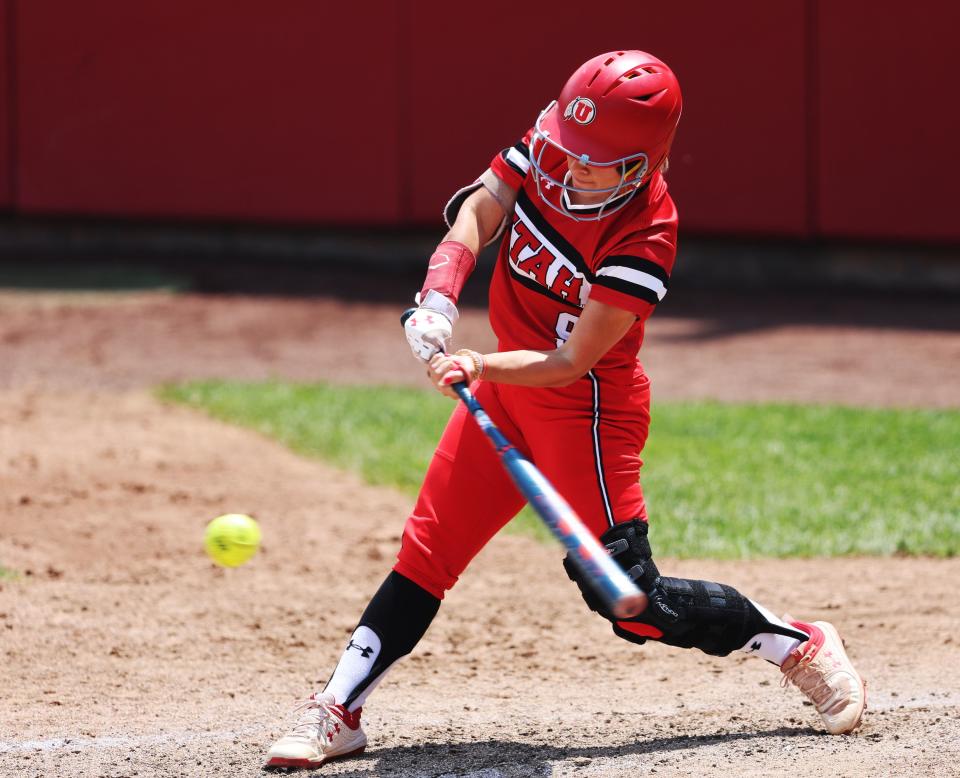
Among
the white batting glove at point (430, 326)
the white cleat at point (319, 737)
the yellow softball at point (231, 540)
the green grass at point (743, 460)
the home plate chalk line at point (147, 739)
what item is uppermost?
the white batting glove at point (430, 326)

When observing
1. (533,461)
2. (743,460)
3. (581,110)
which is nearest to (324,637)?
(533,461)

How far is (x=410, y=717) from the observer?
432 cm

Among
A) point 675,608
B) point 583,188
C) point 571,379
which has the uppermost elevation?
point 583,188

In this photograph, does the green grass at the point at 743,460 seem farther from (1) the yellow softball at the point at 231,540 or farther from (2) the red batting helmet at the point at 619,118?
(2) the red batting helmet at the point at 619,118

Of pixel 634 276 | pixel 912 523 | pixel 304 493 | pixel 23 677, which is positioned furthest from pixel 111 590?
pixel 912 523

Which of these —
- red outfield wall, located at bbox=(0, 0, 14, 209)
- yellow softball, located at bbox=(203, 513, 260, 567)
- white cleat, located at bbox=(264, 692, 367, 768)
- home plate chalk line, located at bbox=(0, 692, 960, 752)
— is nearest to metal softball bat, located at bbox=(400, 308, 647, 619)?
white cleat, located at bbox=(264, 692, 367, 768)

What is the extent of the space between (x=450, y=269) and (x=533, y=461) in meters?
0.61

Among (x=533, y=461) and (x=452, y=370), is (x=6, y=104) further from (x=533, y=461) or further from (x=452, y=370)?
(x=452, y=370)

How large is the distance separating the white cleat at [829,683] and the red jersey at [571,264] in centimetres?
97

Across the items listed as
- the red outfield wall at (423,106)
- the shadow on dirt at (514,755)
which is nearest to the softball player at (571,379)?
the shadow on dirt at (514,755)

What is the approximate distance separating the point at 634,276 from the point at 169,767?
1.90 m

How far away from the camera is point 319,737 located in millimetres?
3838

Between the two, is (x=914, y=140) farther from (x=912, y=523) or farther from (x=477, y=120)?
(x=912, y=523)

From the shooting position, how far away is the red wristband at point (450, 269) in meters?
3.85
